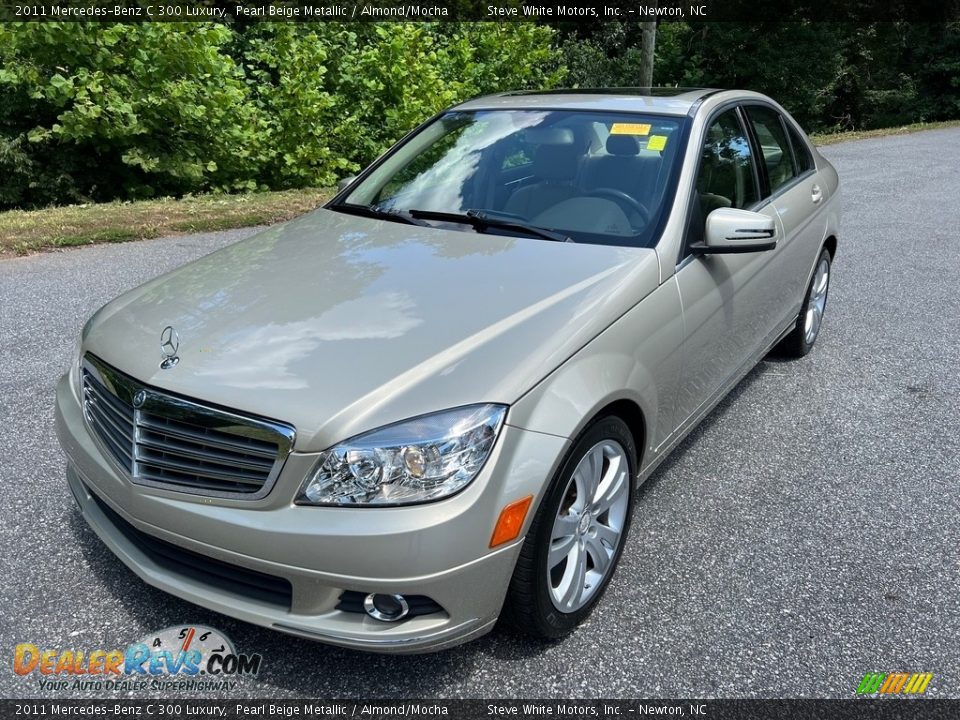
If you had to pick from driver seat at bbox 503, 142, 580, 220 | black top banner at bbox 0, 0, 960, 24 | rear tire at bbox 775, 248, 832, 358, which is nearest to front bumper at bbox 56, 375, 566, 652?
driver seat at bbox 503, 142, 580, 220

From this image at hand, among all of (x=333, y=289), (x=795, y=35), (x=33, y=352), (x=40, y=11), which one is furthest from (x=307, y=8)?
(x=795, y=35)

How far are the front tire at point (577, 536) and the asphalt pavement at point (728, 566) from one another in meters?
0.14

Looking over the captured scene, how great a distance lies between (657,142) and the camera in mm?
3555

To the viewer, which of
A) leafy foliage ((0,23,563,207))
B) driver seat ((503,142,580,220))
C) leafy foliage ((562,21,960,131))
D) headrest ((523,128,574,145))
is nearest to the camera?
driver seat ((503,142,580,220))

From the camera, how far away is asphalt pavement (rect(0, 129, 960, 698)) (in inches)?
99.7

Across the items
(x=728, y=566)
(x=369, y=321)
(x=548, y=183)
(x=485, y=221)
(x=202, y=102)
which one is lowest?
(x=728, y=566)

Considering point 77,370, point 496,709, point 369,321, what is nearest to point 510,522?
point 496,709

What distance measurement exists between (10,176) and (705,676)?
13.2 m

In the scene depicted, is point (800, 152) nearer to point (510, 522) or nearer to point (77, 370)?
point (510, 522)

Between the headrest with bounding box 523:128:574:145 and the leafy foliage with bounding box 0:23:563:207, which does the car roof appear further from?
the leafy foliage with bounding box 0:23:563:207

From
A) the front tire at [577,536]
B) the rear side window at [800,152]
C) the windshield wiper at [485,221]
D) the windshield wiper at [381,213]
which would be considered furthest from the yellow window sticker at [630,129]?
the rear side window at [800,152]

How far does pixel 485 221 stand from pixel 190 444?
1592mm

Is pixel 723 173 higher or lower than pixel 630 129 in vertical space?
lower

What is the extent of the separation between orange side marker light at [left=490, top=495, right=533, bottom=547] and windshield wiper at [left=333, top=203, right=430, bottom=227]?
1.61 metres
